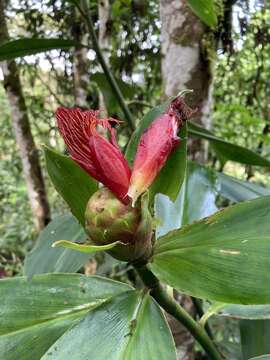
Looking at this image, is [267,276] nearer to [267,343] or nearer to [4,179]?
[267,343]

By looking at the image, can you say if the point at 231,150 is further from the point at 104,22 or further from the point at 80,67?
the point at 80,67

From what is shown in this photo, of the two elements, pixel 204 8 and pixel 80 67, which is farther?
pixel 80 67

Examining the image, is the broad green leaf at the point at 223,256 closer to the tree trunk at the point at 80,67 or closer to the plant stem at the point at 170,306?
the plant stem at the point at 170,306

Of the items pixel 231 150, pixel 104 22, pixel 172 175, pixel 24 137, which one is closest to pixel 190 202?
pixel 231 150

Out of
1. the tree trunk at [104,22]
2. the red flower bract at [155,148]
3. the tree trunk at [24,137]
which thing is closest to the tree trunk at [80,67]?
the tree trunk at [24,137]

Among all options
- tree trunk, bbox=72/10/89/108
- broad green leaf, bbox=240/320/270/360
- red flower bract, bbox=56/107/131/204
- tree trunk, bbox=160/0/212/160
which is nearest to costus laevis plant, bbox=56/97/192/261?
red flower bract, bbox=56/107/131/204

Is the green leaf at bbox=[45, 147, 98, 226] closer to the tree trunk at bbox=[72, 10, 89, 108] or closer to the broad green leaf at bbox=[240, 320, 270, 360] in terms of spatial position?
the broad green leaf at bbox=[240, 320, 270, 360]

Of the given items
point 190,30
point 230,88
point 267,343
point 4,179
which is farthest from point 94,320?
point 4,179
